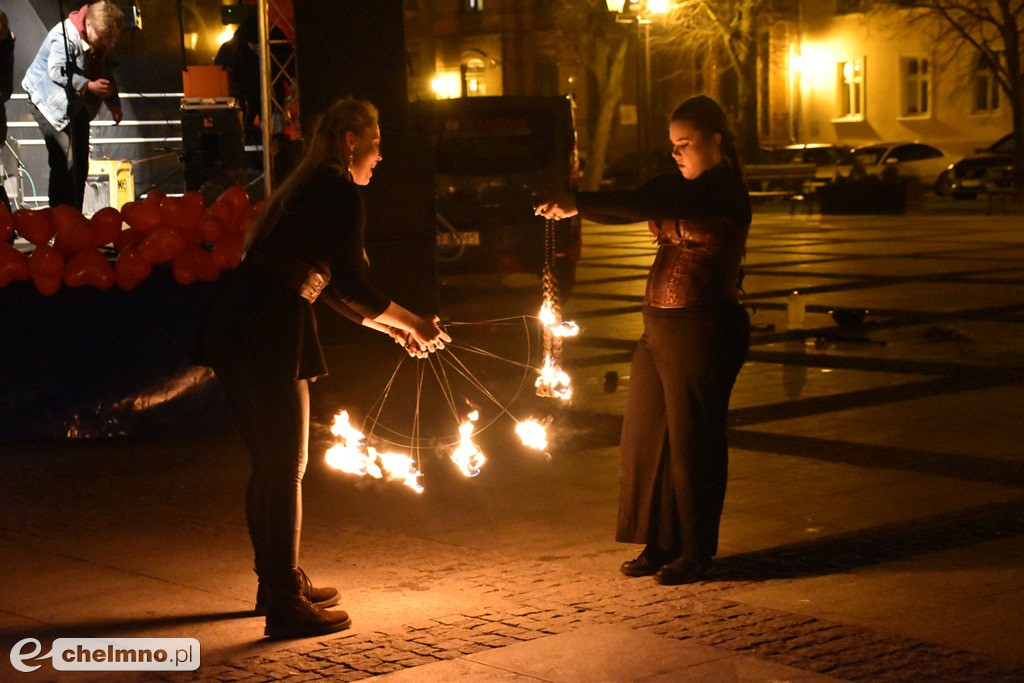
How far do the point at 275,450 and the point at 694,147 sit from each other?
7.00 ft

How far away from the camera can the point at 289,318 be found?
543 centimetres

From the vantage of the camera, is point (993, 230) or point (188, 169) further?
point (993, 230)

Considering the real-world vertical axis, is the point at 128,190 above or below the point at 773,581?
above

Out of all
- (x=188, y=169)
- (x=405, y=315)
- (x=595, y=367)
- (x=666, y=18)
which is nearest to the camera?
(x=405, y=315)

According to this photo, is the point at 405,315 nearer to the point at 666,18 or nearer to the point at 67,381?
the point at 67,381

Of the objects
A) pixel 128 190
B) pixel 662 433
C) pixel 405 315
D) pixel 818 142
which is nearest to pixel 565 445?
pixel 662 433

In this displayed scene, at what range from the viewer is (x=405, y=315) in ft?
18.6

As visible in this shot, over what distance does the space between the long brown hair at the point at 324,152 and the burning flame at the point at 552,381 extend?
1417 mm

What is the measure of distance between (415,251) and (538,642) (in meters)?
5.30

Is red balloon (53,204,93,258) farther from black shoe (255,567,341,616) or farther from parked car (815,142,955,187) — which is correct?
parked car (815,142,955,187)

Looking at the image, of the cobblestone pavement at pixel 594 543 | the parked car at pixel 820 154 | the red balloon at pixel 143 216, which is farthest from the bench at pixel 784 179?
the red balloon at pixel 143 216

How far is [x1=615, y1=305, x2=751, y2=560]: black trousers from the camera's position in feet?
19.9

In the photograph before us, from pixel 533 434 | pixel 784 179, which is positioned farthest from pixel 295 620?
pixel 784 179

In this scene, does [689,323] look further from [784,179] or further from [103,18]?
[784,179]
